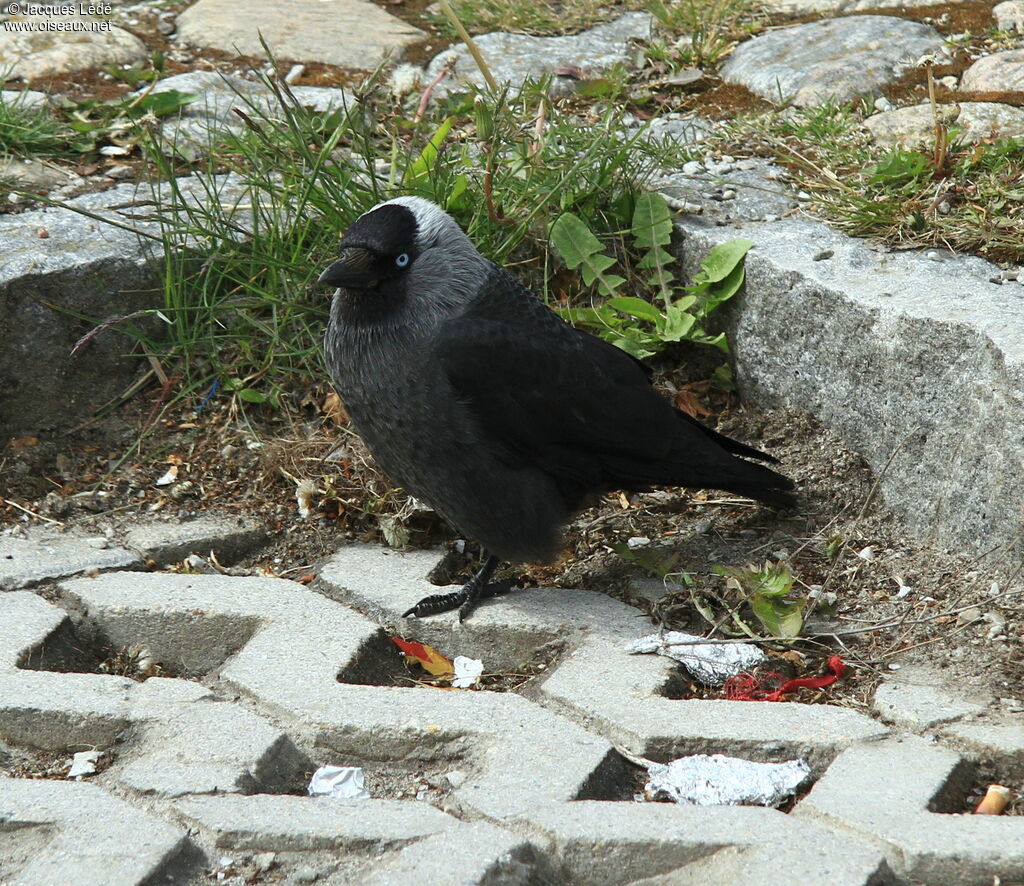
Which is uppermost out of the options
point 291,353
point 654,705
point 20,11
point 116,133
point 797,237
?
point 20,11

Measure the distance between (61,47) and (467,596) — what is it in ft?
11.3

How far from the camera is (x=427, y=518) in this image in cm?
360

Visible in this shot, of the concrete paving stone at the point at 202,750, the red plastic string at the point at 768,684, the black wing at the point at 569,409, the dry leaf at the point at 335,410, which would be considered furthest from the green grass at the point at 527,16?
the concrete paving stone at the point at 202,750

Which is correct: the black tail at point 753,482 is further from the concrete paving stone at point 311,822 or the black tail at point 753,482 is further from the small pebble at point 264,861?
the small pebble at point 264,861

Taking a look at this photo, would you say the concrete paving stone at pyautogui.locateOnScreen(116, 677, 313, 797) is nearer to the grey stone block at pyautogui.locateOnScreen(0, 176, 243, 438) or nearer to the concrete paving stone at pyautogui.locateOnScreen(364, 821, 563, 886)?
the concrete paving stone at pyautogui.locateOnScreen(364, 821, 563, 886)

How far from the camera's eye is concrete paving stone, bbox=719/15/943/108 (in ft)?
15.0

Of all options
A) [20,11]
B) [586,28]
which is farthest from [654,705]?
[20,11]

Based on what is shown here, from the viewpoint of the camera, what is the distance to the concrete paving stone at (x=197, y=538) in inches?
135

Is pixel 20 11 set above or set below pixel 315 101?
above

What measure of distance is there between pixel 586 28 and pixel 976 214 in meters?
2.58

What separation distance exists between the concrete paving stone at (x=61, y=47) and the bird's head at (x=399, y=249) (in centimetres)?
249

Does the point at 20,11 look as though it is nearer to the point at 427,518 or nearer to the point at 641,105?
the point at 641,105

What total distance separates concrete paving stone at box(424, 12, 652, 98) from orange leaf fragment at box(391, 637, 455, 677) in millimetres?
2714

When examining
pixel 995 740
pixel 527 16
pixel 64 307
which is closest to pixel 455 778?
pixel 995 740
